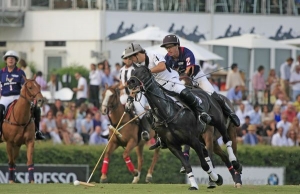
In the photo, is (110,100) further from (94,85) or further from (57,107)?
(94,85)

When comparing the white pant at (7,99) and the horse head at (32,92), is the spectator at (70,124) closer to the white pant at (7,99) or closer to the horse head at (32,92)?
the white pant at (7,99)

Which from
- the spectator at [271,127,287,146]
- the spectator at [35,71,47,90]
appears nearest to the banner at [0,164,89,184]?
the spectator at [271,127,287,146]

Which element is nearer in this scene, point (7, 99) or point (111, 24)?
point (7, 99)

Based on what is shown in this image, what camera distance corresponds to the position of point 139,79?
17906 mm

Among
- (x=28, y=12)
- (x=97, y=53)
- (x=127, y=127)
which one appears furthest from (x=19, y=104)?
(x=28, y=12)

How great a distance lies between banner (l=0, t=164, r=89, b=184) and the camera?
27.2m

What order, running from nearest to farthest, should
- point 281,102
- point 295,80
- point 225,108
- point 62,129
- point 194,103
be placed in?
point 194,103 < point 225,108 < point 62,129 < point 281,102 < point 295,80

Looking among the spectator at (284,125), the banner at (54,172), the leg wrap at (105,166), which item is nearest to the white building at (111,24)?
the spectator at (284,125)

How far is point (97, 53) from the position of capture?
131ft

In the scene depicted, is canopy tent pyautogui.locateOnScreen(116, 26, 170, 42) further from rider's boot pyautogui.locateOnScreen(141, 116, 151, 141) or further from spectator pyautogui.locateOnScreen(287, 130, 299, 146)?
rider's boot pyautogui.locateOnScreen(141, 116, 151, 141)

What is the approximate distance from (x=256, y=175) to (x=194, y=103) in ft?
31.1

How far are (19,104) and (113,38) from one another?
17777mm

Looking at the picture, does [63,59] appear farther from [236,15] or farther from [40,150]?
[40,150]

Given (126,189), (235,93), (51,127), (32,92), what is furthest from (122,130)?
(235,93)
